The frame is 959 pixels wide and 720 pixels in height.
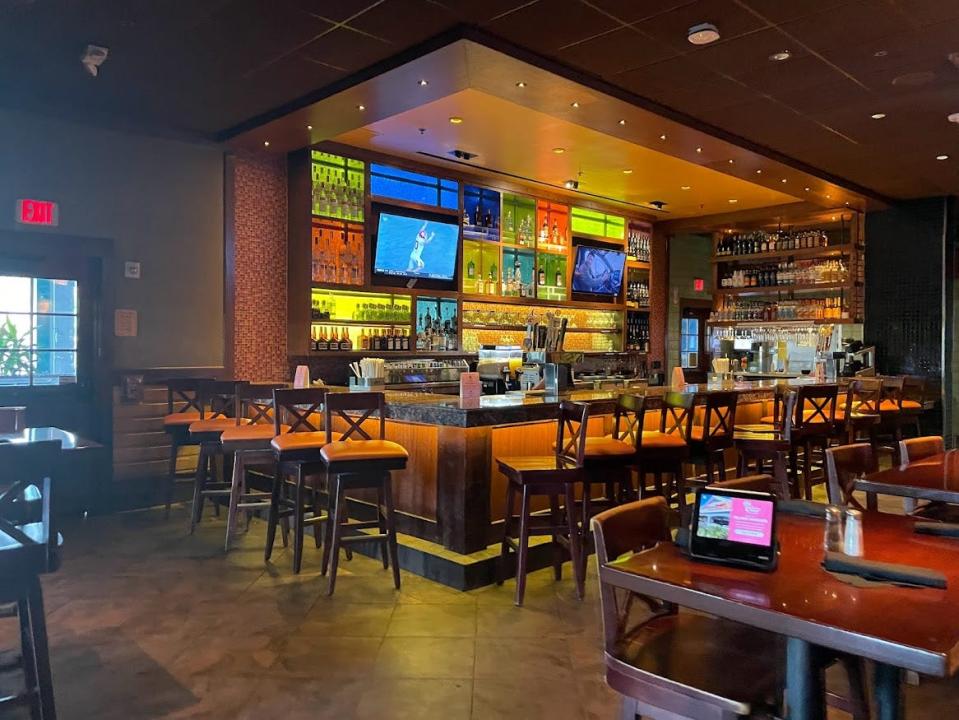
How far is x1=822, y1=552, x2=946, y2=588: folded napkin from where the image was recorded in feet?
5.45

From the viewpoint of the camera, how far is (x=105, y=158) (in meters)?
6.22

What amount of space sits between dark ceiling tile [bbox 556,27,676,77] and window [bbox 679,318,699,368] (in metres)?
8.12

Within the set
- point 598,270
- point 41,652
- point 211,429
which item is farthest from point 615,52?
point 598,270

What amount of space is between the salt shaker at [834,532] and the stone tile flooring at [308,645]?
121cm

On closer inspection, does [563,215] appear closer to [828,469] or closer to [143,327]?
[143,327]

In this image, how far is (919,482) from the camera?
2945 millimetres

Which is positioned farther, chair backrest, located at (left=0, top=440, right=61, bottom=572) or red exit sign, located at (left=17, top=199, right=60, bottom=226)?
red exit sign, located at (left=17, top=199, right=60, bottom=226)

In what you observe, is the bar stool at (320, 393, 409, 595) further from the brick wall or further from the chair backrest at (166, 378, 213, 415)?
the brick wall

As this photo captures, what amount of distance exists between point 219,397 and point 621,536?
456 cm

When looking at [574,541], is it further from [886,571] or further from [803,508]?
[886,571]

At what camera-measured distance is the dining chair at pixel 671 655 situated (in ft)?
5.66

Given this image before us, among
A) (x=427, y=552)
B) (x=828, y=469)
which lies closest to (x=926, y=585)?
(x=828, y=469)

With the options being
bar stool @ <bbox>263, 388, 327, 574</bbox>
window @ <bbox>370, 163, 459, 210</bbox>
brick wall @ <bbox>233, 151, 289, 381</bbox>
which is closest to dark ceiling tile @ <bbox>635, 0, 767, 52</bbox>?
bar stool @ <bbox>263, 388, 327, 574</bbox>

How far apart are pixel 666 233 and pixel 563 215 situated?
93.8 inches
